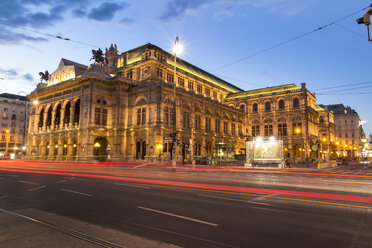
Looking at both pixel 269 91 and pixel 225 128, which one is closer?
pixel 225 128

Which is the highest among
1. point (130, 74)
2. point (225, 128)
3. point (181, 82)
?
point (130, 74)

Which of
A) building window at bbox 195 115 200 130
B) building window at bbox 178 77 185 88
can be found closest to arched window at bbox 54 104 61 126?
building window at bbox 178 77 185 88

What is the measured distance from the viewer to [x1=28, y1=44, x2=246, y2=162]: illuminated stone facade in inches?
1881

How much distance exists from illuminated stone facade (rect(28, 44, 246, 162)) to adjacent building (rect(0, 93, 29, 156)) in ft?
138

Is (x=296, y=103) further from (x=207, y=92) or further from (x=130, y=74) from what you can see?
(x=130, y=74)

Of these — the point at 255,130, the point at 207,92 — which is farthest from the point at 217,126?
the point at 255,130

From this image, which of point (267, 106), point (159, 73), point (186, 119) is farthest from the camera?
point (267, 106)


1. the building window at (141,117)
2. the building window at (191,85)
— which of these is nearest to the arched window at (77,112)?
the building window at (141,117)

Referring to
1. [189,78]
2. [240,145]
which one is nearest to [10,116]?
[189,78]

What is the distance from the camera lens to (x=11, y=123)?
Result: 9738 cm

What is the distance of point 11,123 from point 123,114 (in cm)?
7187

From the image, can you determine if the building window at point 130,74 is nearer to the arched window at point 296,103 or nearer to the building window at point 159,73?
the building window at point 159,73

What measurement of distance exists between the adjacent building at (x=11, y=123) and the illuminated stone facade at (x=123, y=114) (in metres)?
42.0

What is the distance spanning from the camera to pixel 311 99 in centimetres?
7700
